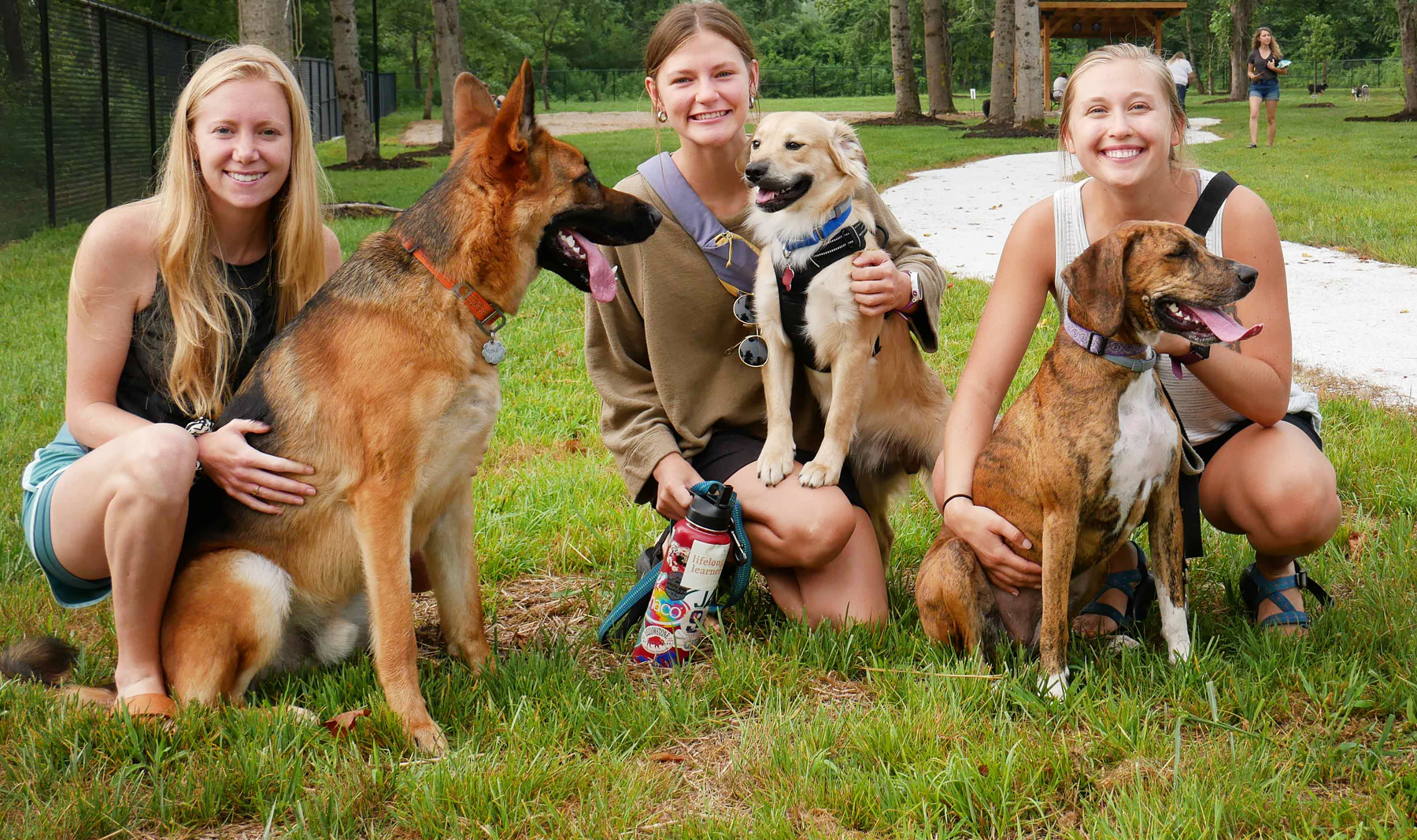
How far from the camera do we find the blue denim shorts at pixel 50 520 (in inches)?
124

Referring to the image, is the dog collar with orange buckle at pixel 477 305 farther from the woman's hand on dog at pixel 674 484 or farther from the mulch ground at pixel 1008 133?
the mulch ground at pixel 1008 133

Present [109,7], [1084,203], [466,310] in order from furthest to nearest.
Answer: [109,7]
[1084,203]
[466,310]

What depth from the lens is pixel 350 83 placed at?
19984 mm

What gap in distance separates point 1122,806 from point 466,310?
7.07ft

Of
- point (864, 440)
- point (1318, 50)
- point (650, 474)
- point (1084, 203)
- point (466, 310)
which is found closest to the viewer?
point (466, 310)

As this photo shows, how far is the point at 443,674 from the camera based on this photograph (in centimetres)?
328

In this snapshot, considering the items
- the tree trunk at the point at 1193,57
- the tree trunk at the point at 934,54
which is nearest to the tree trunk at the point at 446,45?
the tree trunk at the point at 934,54

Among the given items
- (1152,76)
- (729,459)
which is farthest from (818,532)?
(1152,76)

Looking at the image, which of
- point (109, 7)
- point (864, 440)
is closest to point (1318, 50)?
point (109, 7)

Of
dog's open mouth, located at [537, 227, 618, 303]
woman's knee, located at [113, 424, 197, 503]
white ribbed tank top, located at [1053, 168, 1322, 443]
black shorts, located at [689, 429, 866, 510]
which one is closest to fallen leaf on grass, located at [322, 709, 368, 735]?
woman's knee, located at [113, 424, 197, 503]

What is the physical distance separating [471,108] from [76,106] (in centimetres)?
1160

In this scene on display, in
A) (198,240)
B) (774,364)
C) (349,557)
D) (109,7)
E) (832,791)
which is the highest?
(109,7)

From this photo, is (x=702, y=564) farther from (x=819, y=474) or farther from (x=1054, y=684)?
(x=1054, y=684)

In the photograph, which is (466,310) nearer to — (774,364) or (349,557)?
(349,557)
